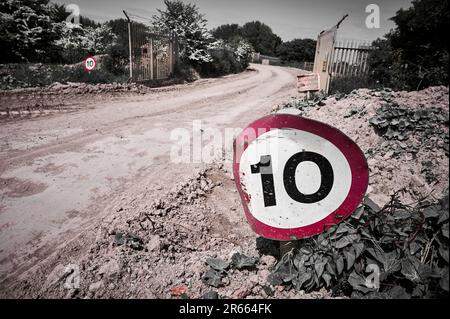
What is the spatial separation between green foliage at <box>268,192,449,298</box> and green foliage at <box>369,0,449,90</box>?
3.61m

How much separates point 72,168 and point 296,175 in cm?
377

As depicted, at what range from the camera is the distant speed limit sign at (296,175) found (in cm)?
134

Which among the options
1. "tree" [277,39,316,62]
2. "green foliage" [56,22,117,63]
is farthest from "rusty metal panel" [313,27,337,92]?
"tree" [277,39,316,62]

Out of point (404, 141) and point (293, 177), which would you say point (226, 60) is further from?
point (293, 177)

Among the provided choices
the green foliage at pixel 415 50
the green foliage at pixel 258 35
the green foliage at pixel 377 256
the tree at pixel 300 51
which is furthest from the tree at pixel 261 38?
the green foliage at pixel 377 256

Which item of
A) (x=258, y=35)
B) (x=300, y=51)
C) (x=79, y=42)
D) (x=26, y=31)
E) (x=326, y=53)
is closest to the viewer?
(x=326, y=53)

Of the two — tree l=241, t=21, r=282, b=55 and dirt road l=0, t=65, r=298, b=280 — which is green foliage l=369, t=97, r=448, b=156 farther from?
tree l=241, t=21, r=282, b=55

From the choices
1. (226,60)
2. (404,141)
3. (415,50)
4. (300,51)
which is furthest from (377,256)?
(300,51)

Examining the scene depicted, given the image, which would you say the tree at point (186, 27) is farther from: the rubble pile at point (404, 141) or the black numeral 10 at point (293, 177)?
the black numeral 10 at point (293, 177)

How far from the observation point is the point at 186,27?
18.2 meters

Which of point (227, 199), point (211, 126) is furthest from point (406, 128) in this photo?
point (211, 126)

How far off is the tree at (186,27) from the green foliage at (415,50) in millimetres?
13217

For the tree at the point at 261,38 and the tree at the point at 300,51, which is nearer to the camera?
the tree at the point at 300,51

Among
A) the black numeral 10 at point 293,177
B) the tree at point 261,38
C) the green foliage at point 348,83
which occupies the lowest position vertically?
the black numeral 10 at point 293,177
